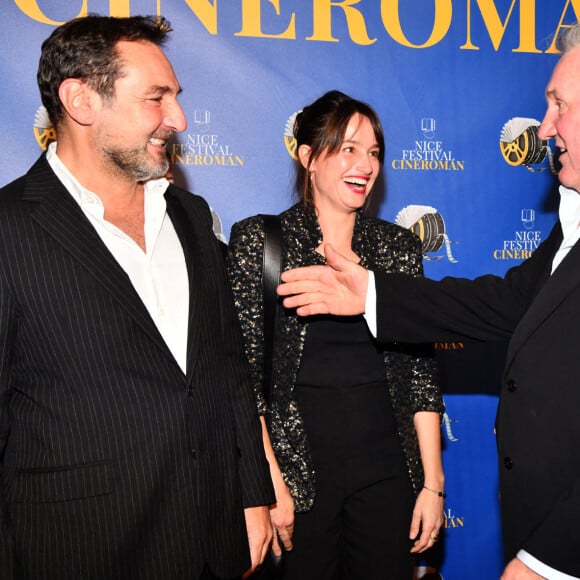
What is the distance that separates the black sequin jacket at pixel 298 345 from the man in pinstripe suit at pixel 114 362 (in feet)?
0.70

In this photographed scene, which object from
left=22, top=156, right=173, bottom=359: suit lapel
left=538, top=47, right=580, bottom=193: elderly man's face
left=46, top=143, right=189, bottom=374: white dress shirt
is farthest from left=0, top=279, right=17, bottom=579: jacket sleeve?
left=538, top=47, right=580, bottom=193: elderly man's face

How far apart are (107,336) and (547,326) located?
1.12 metres

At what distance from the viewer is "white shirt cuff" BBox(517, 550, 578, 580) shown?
1605 millimetres

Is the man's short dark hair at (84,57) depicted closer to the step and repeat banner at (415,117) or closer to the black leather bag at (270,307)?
the black leather bag at (270,307)

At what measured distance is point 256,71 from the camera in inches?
127

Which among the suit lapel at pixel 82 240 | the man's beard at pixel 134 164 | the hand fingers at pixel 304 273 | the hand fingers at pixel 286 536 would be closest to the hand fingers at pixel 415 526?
the hand fingers at pixel 286 536

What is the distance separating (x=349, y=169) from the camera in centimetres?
251

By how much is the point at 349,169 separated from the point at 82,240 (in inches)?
43.5

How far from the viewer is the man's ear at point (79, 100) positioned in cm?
196

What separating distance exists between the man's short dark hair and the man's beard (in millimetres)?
164

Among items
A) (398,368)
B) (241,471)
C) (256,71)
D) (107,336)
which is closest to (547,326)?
(398,368)

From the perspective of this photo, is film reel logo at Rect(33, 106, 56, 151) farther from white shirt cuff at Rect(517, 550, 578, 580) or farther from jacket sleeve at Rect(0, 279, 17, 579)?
white shirt cuff at Rect(517, 550, 578, 580)

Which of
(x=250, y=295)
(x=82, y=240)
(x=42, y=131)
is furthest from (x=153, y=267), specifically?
(x=42, y=131)

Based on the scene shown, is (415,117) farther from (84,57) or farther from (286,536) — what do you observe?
(286,536)
